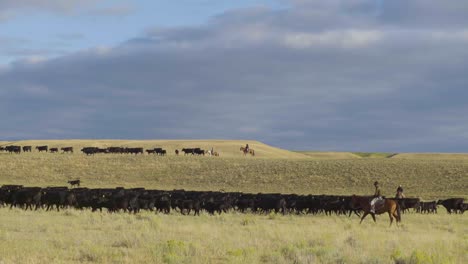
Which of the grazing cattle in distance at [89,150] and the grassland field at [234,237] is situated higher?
the grazing cattle in distance at [89,150]

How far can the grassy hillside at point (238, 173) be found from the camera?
54.1m

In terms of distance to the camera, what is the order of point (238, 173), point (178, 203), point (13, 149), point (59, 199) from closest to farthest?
point (178, 203) < point (59, 199) < point (238, 173) < point (13, 149)

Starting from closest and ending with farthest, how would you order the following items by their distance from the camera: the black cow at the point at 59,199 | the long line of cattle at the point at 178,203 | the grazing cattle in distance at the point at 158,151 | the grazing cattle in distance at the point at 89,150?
the long line of cattle at the point at 178,203 < the black cow at the point at 59,199 < the grazing cattle in distance at the point at 89,150 < the grazing cattle in distance at the point at 158,151

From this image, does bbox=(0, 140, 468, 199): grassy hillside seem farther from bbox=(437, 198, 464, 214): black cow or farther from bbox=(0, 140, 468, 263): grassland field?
bbox=(437, 198, 464, 214): black cow

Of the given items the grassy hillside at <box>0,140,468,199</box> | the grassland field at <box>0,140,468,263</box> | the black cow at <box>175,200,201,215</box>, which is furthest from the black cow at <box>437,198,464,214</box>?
the grassy hillside at <box>0,140,468,199</box>

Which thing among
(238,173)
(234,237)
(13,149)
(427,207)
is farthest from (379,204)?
(13,149)

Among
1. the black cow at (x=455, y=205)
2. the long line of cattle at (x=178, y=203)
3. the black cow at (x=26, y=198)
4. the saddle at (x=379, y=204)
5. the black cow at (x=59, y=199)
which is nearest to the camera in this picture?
the saddle at (x=379, y=204)

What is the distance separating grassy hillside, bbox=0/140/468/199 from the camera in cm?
5409

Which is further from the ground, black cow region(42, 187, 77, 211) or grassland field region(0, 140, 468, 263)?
black cow region(42, 187, 77, 211)

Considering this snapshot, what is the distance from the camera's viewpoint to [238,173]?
61.1 metres

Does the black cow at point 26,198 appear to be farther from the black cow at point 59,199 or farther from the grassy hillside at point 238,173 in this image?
the grassy hillside at point 238,173

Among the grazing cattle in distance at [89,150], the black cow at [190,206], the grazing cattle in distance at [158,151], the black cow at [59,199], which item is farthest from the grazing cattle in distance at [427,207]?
the grazing cattle in distance at [89,150]

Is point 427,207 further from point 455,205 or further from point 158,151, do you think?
point 158,151

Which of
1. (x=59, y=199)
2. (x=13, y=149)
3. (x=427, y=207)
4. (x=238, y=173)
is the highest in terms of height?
(x=13, y=149)
